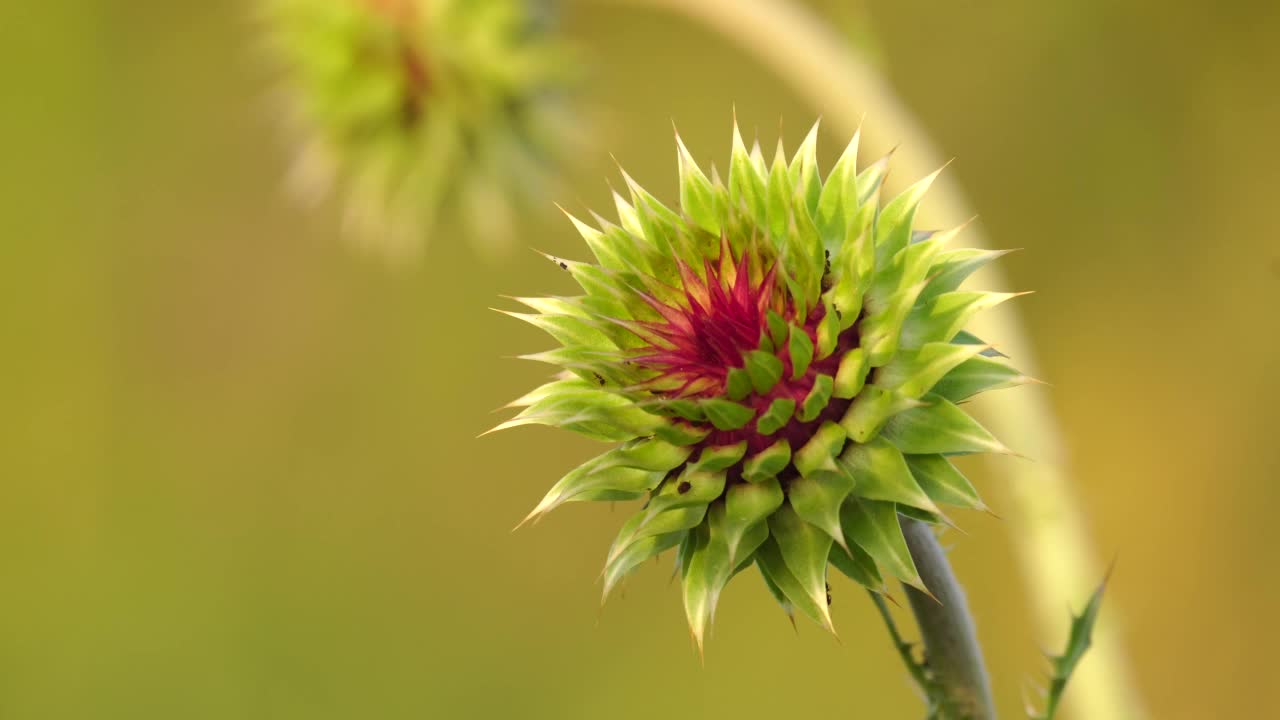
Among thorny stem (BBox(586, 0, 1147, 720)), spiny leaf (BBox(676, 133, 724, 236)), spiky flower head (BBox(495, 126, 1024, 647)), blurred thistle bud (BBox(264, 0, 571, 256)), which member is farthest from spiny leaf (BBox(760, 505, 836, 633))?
blurred thistle bud (BBox(264, 0, 571, 256))

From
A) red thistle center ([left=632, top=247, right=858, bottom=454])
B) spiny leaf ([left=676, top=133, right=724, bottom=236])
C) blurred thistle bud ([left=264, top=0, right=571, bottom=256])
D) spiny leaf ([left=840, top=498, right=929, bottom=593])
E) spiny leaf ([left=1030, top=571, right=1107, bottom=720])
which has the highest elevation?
blurred thistle bud ([left=264, top=0, right=571, bottom=256])

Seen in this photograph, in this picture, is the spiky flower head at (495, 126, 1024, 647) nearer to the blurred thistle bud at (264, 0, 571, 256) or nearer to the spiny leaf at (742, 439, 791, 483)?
the spiny leaf at (742, 439, 791, 483)

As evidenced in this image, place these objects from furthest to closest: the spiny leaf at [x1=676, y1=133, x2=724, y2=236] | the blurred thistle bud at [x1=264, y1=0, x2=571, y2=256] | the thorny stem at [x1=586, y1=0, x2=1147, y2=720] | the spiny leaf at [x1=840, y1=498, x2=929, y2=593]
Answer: the blurred thistle bud at [x1=264, y1=0, x2=571, y2=256] → the thorny stem at [x1=586, y1=0, x2=1147, y2=720] → the spiny leaf at [x1=676, y1=133, x2=724, y2=236] → the spiny leaf at [x1=840, y1=498, x2=929, y2=593]

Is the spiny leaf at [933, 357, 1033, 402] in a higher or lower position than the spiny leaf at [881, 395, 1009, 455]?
higher

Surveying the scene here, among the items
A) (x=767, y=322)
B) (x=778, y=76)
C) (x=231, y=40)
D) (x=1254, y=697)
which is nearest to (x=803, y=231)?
(x=767, y=322)

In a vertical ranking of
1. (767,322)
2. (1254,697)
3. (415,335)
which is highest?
(415,335)

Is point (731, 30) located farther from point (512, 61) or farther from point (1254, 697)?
point (1254, 697)

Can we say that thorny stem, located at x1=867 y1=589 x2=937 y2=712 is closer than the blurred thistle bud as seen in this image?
Yes

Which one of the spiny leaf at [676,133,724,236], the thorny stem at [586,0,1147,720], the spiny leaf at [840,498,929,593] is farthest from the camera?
the thorny stem at [586,0,1147,720]
